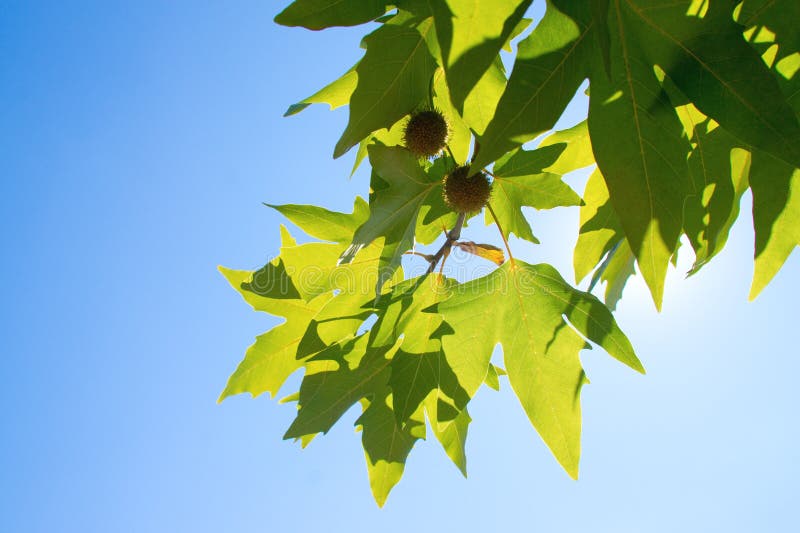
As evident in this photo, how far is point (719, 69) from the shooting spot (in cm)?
117

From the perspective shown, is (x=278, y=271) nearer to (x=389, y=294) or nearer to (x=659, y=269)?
(x=389, y=294)

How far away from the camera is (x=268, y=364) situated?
1.93 m

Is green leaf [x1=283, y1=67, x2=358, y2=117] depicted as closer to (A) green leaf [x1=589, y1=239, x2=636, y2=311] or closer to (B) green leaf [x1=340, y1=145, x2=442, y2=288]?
(B) green leaf [x1=340, y1=145, x2=442, y2=288]

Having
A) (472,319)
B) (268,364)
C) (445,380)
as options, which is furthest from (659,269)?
(268,364)

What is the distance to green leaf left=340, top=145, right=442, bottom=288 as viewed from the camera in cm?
153

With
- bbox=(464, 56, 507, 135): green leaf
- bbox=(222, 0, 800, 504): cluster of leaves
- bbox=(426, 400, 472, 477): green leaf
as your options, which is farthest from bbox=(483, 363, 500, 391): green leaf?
bbox=(464, 56, 507, 135): green leaf

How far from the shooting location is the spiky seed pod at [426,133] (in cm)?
166

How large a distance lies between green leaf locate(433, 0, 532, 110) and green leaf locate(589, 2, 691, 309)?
11.0 inches

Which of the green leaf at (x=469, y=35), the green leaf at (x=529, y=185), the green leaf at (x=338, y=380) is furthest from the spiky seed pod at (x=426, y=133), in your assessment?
the green leaf at (x=338, y=380)

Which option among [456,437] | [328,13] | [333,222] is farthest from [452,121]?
[456,437]

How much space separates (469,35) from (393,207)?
1.94ft

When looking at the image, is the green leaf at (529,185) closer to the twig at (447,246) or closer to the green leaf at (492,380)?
the twig at (447,246)

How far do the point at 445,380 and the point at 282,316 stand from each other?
23.8 inches

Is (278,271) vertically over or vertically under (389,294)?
over
